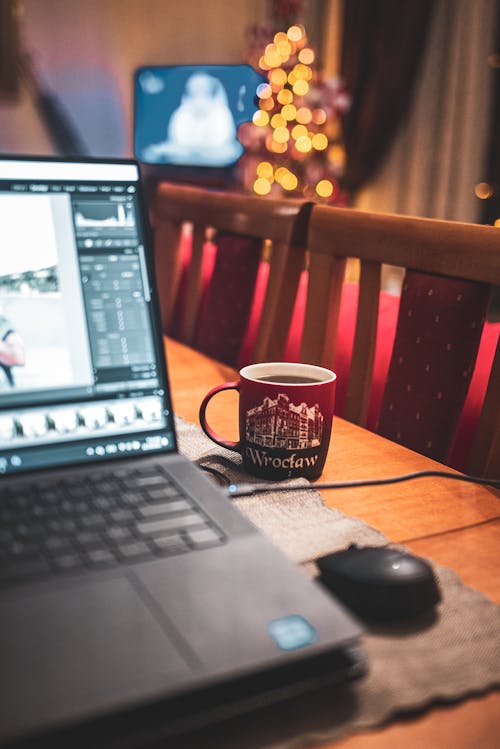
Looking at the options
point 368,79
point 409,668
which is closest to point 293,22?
point 368,79

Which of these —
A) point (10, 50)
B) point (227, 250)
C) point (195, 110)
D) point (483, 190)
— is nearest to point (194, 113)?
point (195, 110)

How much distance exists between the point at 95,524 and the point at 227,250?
1037 millimetres

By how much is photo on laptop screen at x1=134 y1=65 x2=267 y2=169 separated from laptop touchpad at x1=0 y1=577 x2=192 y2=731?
158 inches

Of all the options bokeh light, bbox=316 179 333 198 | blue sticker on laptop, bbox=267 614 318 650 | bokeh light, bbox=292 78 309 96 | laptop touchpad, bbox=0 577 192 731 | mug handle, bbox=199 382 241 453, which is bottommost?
bokeh light, bbox=316 179 333 198

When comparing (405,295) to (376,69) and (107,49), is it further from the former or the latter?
(107,49)

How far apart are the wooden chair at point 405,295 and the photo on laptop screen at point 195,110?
3.16 m

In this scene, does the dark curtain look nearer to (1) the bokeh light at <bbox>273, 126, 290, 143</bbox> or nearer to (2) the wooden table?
(1) the bokeh light at <bbox>273, 126, 290, 143</bbox>

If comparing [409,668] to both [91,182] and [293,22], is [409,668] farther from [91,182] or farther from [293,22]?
[293,22]

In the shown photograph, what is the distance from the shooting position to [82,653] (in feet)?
1.33

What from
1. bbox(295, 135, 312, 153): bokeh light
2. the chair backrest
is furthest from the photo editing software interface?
bbox(295, 135, 312, 153): bokeh light

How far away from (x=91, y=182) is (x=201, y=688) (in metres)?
0.42

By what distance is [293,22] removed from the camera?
4477mm

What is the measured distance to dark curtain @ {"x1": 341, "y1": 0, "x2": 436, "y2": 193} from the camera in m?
4.09

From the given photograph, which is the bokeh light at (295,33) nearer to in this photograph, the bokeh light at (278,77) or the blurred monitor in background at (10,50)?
the bokeh light at (278,77)
